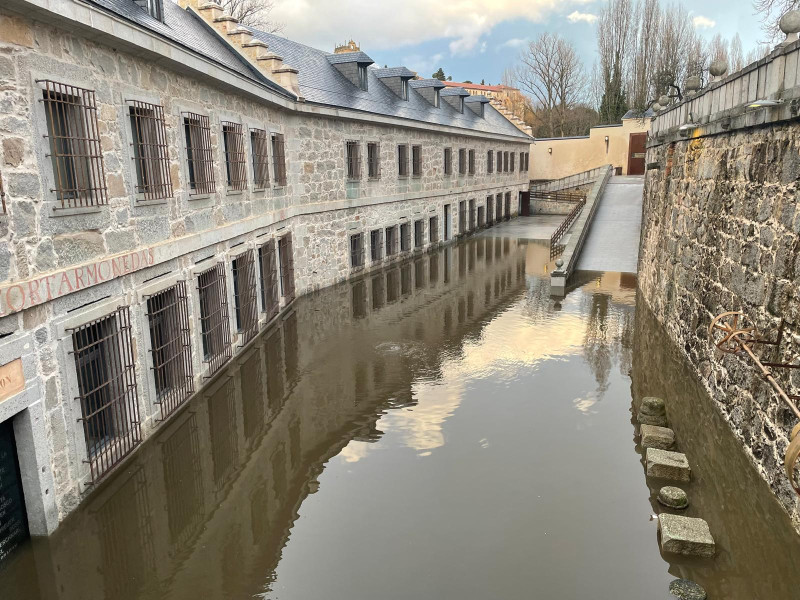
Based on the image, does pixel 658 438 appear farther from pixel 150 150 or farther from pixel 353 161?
pixel 353 161

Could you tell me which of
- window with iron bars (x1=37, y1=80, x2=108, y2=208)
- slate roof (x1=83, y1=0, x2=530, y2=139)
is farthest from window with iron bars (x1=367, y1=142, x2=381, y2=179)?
window with iron bars (x1=37, y1=80, x2=108, y2=208)

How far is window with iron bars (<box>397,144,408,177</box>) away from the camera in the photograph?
73.0 feet

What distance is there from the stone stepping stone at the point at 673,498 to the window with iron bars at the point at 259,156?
10.2 metres

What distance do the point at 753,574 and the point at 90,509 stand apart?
6.95 meters

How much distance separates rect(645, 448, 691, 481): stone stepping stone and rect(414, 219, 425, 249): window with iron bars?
17717mm

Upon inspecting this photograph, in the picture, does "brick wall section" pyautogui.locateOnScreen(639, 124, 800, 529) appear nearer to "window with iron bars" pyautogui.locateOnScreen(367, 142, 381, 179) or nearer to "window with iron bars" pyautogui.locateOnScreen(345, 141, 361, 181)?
"window with iron bars" pyautogui.locateOnScreen(345, 141, 361, 181)

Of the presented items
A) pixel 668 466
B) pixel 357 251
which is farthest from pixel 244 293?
pixel 668 466

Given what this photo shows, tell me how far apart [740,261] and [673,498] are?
3654 millimetres

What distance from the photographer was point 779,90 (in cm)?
708

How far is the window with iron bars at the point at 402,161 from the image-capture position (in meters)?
22.3

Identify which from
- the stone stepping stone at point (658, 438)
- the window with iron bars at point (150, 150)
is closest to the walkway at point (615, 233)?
the stone stepping stone at point (658, 438)

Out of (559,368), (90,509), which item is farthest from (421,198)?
(90,509)

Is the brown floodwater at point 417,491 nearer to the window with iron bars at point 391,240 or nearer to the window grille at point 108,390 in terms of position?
the window grille at point 108,390

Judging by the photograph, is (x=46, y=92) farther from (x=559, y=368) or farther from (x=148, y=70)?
(x=559, y=368)
